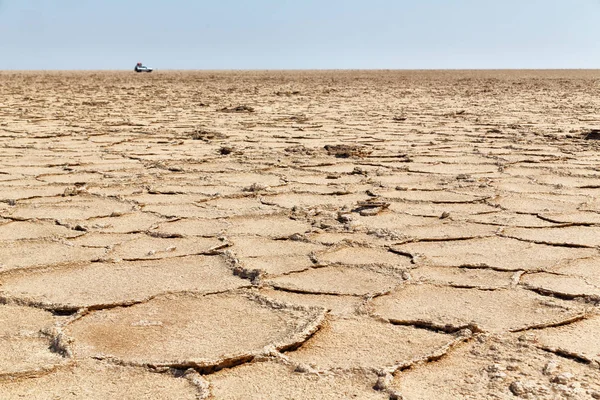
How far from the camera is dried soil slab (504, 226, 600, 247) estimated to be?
85.8 inches

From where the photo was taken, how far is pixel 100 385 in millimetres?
1273

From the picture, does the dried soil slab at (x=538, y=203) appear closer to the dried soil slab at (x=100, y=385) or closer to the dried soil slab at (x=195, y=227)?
the dried soil slab at (x=195, y=227)

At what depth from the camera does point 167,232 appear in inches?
91.1

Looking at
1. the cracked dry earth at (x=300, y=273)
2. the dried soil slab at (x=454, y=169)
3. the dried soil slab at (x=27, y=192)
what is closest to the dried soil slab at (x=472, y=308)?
the cracked dry earth at (x=300, y=273)

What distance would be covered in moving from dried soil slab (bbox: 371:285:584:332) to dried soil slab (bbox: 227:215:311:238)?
62 centimetres

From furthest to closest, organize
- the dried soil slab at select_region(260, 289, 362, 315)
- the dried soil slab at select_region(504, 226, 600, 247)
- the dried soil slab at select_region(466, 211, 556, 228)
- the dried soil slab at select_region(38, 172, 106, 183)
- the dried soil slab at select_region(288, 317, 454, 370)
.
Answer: the dried soil slab at select_region(38, 172, 106, 183), the dried soil slab at select_region(466, 211, 556, 228), the dried soil slab at select_region(504, 226, 600, 247), the dried soil slab at select_region(260, 289, 362, 315), the dried soil slab at select_region(288, 317, 454, 370)

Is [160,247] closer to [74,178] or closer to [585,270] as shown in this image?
[585,270]

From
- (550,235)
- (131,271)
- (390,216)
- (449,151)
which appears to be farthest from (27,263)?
(449,151)

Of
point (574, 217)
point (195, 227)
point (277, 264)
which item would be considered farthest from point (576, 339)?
point (195, 227)

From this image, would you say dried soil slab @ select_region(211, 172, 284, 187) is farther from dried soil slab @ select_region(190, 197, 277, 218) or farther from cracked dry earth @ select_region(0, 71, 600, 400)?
dried soil slab @ select_region(190, 197, 277, 218)

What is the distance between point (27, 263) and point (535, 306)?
1208 mm

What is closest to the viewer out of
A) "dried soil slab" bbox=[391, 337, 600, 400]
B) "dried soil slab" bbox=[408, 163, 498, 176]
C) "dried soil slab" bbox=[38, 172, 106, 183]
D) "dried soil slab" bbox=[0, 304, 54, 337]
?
"dried soil slab" bbox=[391, 337, 600, 400]

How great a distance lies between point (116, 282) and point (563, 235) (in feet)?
4.14

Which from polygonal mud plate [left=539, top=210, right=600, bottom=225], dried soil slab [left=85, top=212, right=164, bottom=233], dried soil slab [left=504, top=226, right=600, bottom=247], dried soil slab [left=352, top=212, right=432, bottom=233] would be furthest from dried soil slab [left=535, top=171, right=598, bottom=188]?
dried soil slab [left=85, top=212, right=164, bottom=233]
